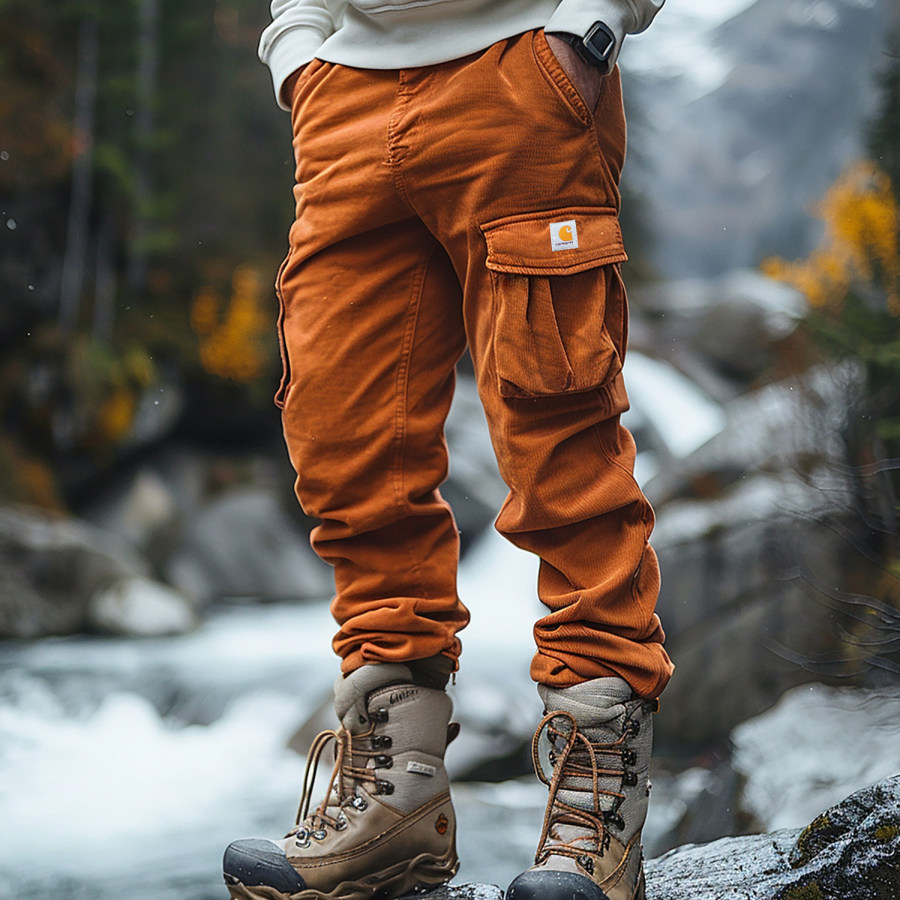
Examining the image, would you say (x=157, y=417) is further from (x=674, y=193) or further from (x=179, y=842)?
(x=674, y=193)

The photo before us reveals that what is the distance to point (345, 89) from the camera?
1024 mm

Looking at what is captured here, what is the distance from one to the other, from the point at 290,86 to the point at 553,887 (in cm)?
91

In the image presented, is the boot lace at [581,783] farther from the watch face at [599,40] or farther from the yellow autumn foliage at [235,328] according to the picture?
the yellow autumn foliage at [235,328]

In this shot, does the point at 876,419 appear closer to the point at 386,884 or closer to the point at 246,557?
the point at 386,884

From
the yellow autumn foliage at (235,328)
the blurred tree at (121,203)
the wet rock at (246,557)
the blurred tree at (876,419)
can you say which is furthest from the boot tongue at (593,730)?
the yellow autumn foliage at (235,328)

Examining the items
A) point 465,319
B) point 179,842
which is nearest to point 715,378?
point 179,842

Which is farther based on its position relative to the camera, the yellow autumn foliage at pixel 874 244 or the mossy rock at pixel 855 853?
the yellow autumn foliage at pixel 874 244

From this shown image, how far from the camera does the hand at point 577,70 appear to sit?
913 millimetres

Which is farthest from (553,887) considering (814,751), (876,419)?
(876,419)

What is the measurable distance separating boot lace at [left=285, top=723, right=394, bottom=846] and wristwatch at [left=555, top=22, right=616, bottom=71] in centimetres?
73

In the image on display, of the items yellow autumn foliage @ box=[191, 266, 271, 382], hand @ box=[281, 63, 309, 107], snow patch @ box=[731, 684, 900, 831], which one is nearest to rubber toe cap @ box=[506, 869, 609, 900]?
hand @ box=[281, 63, 309, 107]

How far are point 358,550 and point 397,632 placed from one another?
0.10 metres

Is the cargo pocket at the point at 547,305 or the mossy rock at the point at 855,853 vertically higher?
the cargo pocket at the point at 547,305

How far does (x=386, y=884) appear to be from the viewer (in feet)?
3.38
